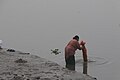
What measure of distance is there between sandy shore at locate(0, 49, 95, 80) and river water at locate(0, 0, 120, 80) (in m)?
2.27

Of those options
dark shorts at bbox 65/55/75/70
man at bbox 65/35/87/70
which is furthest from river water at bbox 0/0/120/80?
man at bbox 65/35/87/70

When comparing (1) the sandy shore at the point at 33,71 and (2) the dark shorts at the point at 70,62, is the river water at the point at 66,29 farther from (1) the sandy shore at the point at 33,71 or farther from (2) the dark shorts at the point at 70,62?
(1) the sandy shore at the point at 33,71

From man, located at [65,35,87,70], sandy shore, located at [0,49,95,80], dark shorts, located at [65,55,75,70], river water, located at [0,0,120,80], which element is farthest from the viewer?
river water, located at [0,0,120,80]

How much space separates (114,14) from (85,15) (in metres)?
2.74

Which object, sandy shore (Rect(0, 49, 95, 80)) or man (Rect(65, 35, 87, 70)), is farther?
man (Rect(65, 35, 87, 70))

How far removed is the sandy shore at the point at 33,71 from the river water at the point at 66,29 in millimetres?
2271

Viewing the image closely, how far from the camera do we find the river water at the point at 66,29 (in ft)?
59.5

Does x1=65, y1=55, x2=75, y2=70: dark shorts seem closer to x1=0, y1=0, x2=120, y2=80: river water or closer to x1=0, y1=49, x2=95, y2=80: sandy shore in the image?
x1=0, y1=49, x2=95, y2=80: sandy shore


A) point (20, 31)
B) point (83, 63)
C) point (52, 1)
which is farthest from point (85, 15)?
point (83, 63)

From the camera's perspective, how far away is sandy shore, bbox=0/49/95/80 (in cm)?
1106

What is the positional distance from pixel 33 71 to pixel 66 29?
54.0ft

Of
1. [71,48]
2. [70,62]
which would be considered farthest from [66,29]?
[71,48]

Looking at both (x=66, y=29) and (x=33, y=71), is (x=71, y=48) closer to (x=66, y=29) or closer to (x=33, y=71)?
(x=33, y=71)

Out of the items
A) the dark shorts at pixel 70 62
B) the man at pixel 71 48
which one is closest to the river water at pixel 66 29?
the dark shorts at pixel 70 62
